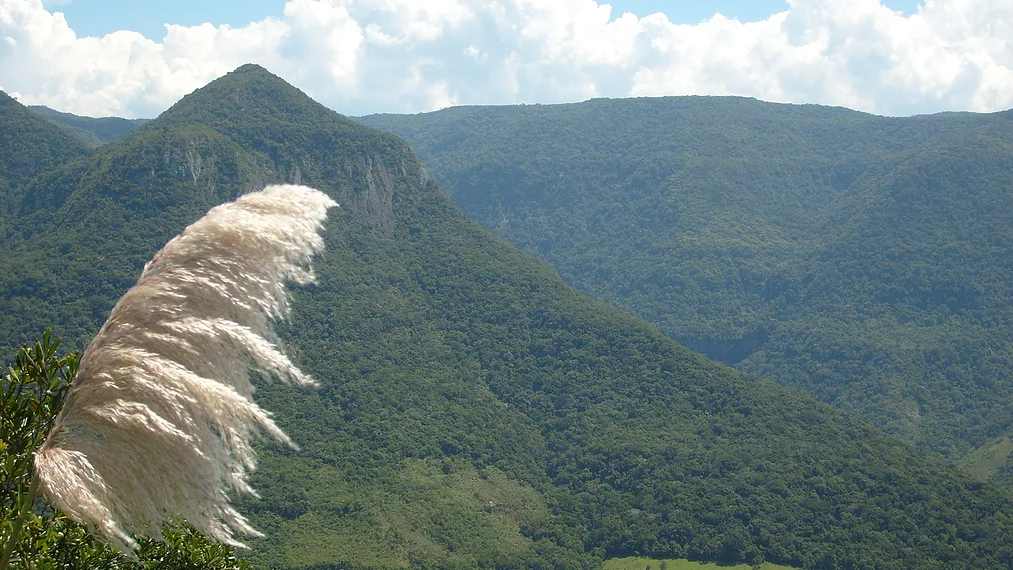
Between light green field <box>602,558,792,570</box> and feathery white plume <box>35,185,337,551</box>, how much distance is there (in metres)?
69.8

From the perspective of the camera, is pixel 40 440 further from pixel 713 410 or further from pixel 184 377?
pixel 713 410

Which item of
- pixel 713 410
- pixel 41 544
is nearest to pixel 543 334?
pixel 713 410

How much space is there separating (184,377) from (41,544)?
2.40 metres

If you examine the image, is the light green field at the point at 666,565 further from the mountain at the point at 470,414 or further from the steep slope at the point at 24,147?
the steep slope at the point at 24,147

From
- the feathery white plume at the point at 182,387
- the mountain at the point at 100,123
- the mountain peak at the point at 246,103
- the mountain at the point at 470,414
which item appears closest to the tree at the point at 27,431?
the feathery white plume at the point at 182,387

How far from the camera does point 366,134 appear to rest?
120438 millimetres

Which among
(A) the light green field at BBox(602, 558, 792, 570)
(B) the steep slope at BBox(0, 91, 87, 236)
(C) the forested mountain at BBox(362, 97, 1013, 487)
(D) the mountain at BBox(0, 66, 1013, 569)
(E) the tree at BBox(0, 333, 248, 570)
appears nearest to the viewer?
(E) the tree at BBox(0, 333, 248, 570)

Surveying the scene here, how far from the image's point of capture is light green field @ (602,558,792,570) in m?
70.1

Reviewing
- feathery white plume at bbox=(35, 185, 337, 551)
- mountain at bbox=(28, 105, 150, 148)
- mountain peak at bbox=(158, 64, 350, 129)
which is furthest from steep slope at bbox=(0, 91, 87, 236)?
feathery white plume at bbox=(35, 185, 337, 551)

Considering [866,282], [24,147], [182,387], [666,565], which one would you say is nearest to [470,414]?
[666,565]

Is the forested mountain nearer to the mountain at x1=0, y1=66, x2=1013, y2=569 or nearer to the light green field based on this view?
the mountain at x1=0, y1=66, x2=1013, y2=569

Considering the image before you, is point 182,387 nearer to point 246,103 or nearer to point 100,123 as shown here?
point 246,103

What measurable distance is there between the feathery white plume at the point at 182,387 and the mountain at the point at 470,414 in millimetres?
54812

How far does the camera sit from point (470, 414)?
84688mm
